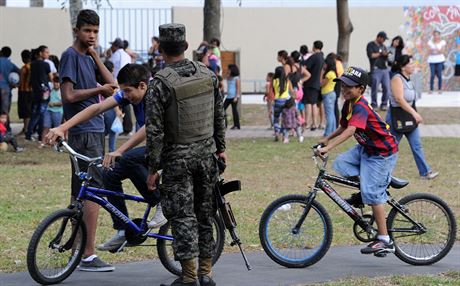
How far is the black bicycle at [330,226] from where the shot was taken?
26.3ft

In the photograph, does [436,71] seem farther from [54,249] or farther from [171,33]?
[171,33]

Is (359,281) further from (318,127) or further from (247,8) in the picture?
(247,8)

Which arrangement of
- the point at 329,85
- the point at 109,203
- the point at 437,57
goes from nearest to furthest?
the point at 109,203 → the point at 329,85 → the point at 437,57

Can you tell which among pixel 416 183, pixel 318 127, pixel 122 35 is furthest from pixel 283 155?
pixel 122 35

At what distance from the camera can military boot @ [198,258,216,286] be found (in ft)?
22.9

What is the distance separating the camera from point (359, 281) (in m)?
7.36

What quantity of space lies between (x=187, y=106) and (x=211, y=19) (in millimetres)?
15374

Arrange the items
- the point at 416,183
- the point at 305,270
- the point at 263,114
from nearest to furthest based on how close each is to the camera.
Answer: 1. the point at 305,270
2. the point at 416,183
3. the point at 263,114

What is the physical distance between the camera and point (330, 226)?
8.00 metres

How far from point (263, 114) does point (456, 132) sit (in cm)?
490

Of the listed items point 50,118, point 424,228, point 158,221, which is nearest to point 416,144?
point 424,228

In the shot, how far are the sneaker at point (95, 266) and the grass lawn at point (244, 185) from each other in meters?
0.46

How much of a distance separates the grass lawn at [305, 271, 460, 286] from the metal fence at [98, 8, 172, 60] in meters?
22.6

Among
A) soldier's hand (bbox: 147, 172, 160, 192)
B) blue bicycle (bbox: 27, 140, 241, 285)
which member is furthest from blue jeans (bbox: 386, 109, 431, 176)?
soldier's hand (bbox: 147, 172, 160, 192)
